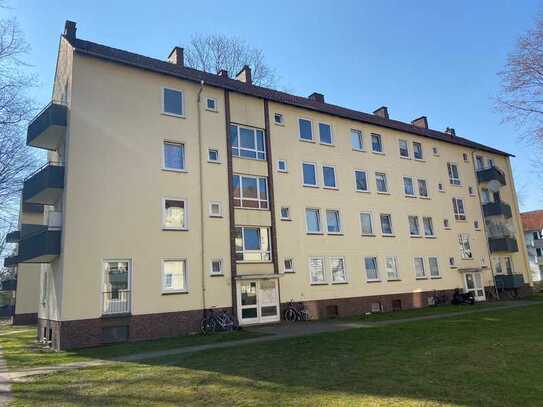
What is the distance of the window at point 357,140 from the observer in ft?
92.6

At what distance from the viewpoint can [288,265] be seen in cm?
2308

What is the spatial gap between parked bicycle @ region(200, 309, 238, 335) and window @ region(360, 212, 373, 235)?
10977mm

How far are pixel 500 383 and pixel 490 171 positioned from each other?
30654 millimetres

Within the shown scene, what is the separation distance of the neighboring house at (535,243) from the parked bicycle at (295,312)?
190 feet

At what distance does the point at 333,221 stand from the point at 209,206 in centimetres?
826

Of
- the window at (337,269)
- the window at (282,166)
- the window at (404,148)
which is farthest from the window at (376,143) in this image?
the window at (337,269)

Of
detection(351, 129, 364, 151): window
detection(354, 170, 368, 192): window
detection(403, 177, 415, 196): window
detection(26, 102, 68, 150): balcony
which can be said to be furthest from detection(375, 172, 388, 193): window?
detection(26, 102, 68, 150): balcony

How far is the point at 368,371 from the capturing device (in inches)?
375

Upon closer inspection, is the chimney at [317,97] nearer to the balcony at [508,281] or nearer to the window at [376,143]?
the window at [376,143]

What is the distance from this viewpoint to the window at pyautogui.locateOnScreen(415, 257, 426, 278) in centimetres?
2873

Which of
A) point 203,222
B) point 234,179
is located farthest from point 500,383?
point 234,179

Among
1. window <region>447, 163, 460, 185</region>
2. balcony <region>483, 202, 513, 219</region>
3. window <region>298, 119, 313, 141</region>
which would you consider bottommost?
balcony <region>483, 202, 513, 219</region>

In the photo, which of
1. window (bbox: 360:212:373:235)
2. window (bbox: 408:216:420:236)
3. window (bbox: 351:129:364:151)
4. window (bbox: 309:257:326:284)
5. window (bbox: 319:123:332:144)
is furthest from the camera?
window (bbox: 408:216:420:236)

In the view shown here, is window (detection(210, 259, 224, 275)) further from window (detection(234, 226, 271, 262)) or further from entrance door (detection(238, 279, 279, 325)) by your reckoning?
entrance door (detection(238, 279, 279, 325))
